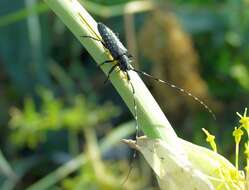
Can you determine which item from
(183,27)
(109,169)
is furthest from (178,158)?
(183,27)

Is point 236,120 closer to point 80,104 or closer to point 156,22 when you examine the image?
point 156,22

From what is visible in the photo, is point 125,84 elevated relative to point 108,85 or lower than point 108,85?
elevated

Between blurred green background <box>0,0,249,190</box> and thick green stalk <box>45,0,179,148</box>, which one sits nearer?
thick green stalk <box>45,0,179,148</box>

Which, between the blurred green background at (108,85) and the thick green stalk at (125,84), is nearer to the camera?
the thick green stalk at (125,84)

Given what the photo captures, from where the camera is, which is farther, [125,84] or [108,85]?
[108,85]
